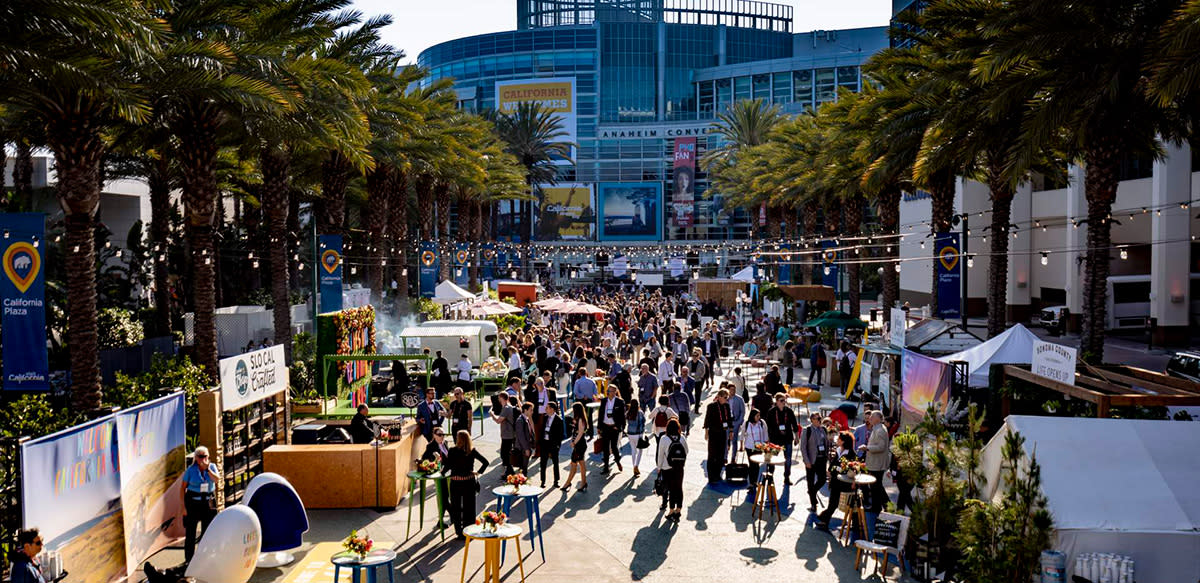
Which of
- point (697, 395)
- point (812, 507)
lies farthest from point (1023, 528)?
point (697, 395)

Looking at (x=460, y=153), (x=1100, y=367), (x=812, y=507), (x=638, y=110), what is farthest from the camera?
(x=638, y=110)

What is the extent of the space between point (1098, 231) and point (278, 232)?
62.3 ft

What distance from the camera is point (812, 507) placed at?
13.4 meters

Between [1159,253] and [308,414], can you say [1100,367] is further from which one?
[1159,253]

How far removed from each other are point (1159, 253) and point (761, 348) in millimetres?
14390

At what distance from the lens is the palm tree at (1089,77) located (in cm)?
1543

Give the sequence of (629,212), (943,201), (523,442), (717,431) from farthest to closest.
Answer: (629,212) → (943,201) → (717,431) → (523,442)

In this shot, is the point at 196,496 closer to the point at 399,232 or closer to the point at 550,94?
the point at 399,232

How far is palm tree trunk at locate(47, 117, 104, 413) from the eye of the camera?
15.3 meters

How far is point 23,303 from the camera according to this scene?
15.2 metres

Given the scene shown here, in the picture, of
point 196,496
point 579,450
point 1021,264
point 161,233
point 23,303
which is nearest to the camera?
point 196,496

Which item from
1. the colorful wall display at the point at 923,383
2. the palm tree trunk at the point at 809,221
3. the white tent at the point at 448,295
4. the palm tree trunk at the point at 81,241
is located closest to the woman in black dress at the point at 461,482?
the palm tree trunk at the point at 81,241

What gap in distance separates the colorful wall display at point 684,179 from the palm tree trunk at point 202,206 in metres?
71.3

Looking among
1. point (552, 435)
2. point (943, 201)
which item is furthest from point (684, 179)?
point (552, 435)
